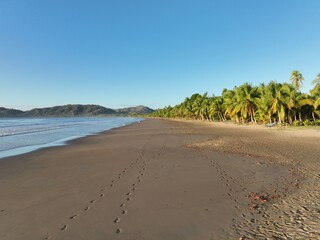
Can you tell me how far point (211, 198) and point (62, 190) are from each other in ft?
16.9

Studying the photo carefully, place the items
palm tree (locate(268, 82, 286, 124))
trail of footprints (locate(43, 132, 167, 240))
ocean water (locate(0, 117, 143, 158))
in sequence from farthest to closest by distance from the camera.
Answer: palm tree (locate(268, 82, 286, 124))
ocean water (locate(0, 117, 143, 158))
trail of footprints (locate(43, 132, 167, 240))

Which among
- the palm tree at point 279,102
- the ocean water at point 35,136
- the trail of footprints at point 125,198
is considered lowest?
the ocean water at point 35,136

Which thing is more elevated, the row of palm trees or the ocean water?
the row of palm trees

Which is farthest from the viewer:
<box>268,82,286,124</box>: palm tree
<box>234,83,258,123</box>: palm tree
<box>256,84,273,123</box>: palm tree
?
<box>234,83,258,123</box>: palm tree

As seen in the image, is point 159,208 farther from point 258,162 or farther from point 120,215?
point 258,162

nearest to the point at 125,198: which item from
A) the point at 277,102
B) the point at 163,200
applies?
the point at 163,200

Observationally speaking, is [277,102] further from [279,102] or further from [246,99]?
[246,99]

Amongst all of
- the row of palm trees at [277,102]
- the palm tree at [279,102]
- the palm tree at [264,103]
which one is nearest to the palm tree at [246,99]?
the row of palm trees at [277,102]

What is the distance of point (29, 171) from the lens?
12.2 m

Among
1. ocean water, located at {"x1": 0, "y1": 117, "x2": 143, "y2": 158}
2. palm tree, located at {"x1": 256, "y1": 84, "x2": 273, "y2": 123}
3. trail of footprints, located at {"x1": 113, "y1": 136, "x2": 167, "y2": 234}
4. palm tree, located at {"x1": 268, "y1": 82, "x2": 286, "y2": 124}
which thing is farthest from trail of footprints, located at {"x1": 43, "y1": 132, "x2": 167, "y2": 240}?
palm tree, located at {"x1": 256, "y1": 84, "x2": 273, "y2": 123}

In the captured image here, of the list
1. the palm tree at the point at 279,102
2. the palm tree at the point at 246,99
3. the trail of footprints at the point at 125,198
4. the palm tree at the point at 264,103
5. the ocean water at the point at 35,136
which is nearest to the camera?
the trail of footprints at the point at 125,198

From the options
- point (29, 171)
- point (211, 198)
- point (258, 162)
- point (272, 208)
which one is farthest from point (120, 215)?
point (258, 162)

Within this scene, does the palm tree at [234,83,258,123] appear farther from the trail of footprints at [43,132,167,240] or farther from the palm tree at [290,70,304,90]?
the trail of footprints at [43,132,167,240]

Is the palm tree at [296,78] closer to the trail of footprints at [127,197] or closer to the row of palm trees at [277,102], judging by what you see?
the row of palm trees at [277,102]
